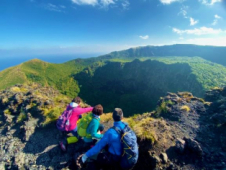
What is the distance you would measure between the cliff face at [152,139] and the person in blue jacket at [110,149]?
5.95 ft

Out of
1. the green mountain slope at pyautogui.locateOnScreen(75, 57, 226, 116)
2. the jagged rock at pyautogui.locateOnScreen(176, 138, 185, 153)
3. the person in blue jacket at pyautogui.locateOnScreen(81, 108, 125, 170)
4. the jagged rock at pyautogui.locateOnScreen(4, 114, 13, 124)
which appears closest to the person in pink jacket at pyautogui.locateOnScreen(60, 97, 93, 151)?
the person in blue jacket at pyautogui.locateOnScreen(81, 108, 125, 170)

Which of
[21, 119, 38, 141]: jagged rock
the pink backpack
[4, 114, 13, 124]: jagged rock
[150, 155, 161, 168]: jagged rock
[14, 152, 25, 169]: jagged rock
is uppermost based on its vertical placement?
the pink backpack

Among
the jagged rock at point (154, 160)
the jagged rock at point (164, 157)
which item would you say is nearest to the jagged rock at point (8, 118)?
the jagged rock at point (154, 160)

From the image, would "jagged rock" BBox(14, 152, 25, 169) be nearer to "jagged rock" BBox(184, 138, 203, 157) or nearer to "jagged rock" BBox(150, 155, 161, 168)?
"jagged rock" BBox(150, 155, 161, 168)

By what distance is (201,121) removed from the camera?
361 inches

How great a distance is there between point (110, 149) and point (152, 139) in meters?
2.64

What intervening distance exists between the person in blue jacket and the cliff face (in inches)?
71.4

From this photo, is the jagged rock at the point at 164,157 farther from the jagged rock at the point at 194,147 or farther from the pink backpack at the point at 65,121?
the pink backpack at the point at 65,121

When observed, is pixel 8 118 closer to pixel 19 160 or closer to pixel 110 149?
pixel 19 160

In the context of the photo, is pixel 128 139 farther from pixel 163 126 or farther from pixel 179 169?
pixel 163 126

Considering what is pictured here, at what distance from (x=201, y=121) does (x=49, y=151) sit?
9938mm

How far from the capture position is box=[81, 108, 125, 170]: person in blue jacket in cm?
404

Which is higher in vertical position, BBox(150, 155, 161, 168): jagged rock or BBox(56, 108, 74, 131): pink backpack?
BBox(56, 108, 74, 131): pink backpack

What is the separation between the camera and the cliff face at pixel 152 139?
5.63 metres
